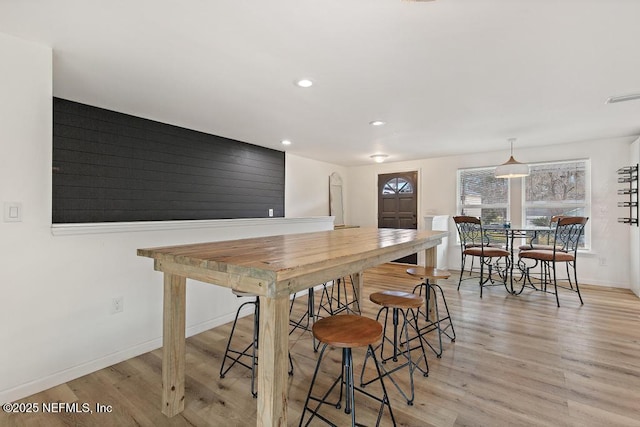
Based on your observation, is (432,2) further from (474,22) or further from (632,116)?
(632,116)

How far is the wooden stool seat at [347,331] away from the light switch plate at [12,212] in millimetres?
1997

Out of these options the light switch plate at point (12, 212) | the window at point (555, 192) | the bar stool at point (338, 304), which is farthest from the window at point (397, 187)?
the light switch plate at point (12, 212)

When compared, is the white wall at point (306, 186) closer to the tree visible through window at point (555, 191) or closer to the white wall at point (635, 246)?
the tree visible through window at point (555, 191)

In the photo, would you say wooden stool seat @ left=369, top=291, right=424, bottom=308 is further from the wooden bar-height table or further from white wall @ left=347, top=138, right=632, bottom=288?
white wall @ left=347, top=138, right=632, bottom=288

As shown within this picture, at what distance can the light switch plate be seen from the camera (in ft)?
6.23

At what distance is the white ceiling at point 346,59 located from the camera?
1.69m

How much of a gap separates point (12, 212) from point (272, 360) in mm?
1970

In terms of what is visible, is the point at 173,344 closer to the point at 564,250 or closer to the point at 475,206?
the point at 564,250

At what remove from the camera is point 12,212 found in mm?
1922

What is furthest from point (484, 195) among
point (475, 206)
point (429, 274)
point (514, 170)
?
point (429, 274)

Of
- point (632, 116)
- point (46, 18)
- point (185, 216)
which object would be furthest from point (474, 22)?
point (185, 216)

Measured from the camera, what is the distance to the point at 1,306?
1865 mm

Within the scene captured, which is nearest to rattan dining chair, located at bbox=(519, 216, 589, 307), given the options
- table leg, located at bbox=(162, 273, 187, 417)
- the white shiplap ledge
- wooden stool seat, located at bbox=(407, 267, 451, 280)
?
wooden stool seat, located at bbox=(407, 267, 451, 280)

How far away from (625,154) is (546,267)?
1974mm
